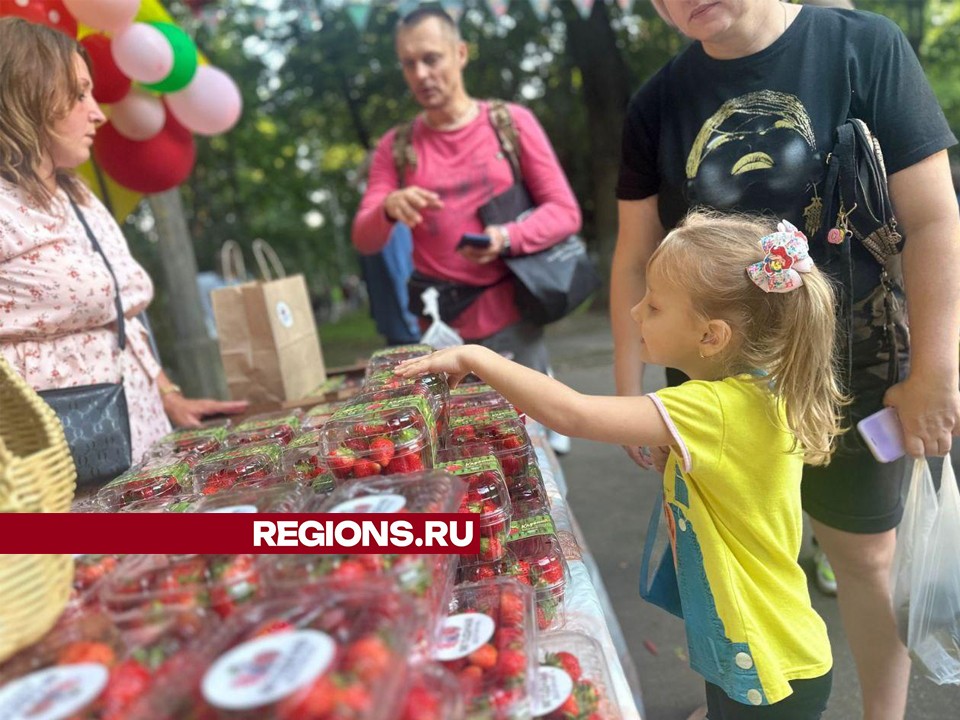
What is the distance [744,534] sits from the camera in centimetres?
138

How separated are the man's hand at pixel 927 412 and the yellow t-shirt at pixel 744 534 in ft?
1.26

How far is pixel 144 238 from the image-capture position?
7.62 meters

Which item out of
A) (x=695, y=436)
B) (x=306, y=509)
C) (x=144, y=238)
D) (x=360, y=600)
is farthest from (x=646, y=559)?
(x=144, y=238)

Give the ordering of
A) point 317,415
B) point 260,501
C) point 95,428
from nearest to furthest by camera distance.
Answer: point 260,501 → point 95,428 → point 317,415

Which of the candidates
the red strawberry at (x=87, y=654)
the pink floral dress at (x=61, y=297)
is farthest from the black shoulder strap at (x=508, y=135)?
the red strawberry at (x=87, y=654)

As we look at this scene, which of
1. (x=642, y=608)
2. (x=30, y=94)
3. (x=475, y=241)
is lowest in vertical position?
(x=642, y=608)

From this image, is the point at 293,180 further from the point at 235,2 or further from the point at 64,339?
the point at 64,339

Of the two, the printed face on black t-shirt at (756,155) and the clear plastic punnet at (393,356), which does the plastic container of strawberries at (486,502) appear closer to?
the clear plastic punnet at (393,356)

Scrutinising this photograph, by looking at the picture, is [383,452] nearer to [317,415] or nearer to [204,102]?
[317,415]

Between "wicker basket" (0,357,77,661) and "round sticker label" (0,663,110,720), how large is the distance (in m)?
0.05

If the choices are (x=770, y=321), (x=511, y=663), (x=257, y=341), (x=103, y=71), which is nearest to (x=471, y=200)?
(x=257, y=341)

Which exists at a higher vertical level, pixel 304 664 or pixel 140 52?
pixel 140 52

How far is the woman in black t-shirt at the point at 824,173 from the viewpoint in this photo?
155cm

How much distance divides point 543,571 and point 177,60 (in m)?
2.92
